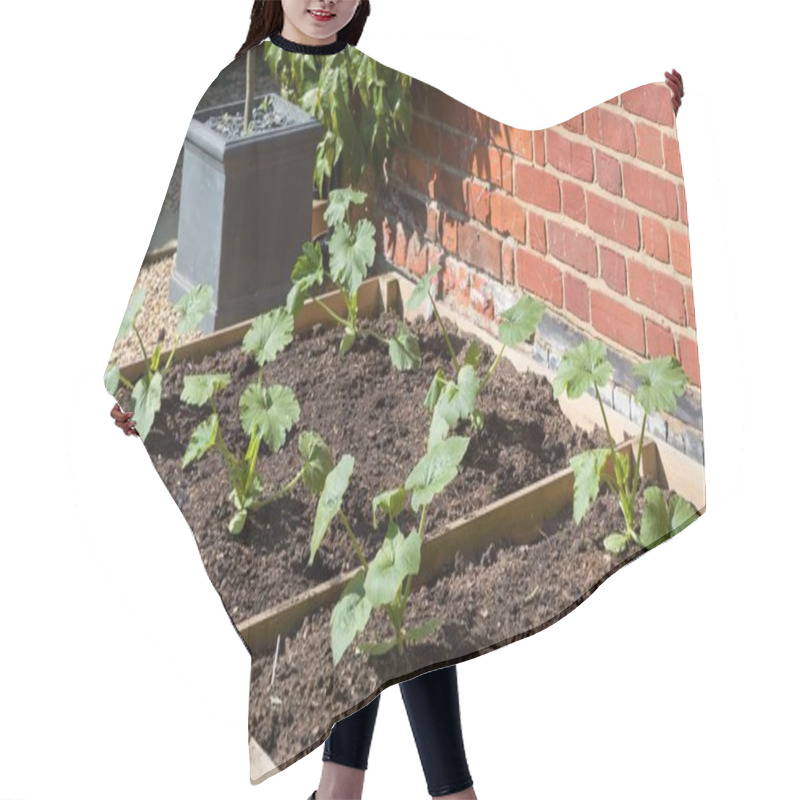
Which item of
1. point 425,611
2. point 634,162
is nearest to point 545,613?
point 425,611

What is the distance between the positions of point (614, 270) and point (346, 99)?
571mm

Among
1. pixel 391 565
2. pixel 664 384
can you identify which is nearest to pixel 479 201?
pixel 664 384

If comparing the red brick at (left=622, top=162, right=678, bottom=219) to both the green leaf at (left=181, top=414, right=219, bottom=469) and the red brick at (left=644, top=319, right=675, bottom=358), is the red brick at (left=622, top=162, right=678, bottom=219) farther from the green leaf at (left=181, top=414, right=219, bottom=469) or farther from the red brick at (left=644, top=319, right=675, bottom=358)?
the green leaf at (left=181, top=414, right=219, bottom=469)

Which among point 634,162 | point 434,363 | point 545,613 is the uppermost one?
point 634,162

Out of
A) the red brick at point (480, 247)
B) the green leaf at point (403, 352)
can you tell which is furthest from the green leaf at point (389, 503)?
the red brick at point (480, 247)

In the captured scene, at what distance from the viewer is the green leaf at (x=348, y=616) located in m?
4.70

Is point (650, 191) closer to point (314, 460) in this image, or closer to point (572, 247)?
point (572, 247)

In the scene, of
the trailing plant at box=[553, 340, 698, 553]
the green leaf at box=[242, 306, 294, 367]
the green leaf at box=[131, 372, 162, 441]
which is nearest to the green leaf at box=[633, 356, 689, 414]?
the trailing plant at box=[553, 340, 698, 553]

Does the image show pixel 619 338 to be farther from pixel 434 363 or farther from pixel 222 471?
pixel 222 471

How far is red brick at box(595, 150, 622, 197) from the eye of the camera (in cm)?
478

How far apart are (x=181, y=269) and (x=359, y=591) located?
0.66 meters

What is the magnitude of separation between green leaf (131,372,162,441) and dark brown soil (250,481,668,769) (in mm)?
459

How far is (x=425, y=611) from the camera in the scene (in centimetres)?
472

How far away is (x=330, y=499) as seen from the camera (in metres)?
4.76
